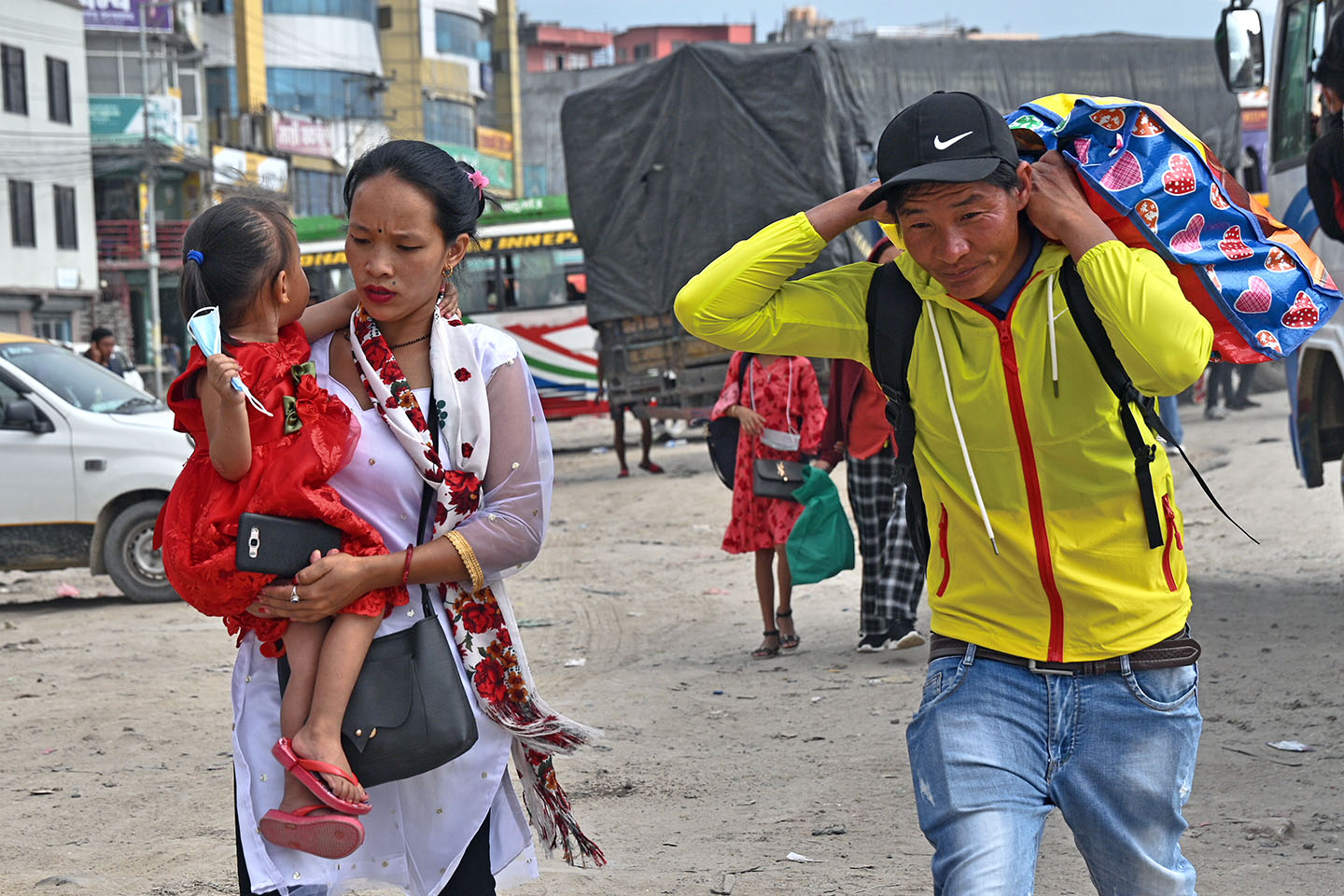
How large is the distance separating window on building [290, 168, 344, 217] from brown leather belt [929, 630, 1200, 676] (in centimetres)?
5344

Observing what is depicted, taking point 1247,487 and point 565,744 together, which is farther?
point 1247,487

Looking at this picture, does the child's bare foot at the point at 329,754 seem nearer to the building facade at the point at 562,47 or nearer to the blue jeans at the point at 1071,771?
the blue jeans at the point at 1071,771

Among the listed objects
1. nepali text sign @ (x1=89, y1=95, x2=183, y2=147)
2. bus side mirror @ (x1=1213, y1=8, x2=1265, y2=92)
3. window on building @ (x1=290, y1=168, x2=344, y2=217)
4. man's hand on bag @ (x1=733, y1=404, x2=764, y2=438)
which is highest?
nepali text sign @ (x1=89, y1=95, x2=183, y2=147)

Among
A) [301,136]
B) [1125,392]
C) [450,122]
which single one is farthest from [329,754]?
[450,122]

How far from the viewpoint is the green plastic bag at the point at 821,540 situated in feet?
22.7

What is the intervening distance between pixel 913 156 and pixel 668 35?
8124cm

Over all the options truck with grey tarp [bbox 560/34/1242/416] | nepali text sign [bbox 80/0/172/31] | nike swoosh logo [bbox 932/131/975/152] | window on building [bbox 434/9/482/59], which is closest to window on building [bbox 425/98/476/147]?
window on building [bbox 434/9/482/59]

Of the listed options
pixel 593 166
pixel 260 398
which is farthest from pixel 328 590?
pixel 593 166

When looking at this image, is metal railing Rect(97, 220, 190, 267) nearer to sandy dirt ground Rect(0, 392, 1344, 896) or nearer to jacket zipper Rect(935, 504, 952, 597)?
sandy dirt ground Rect(0, 392, 1344, 896)

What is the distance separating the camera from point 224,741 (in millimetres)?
6293

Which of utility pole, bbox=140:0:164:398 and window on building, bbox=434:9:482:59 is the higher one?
window on building, bbox=434:9:482:59

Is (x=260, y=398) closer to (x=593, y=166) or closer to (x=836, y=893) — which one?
(x=836, y=893)

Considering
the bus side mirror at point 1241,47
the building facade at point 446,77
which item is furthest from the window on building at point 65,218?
the bus side mirror at point 1241,47

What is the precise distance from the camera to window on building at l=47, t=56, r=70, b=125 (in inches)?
1640
